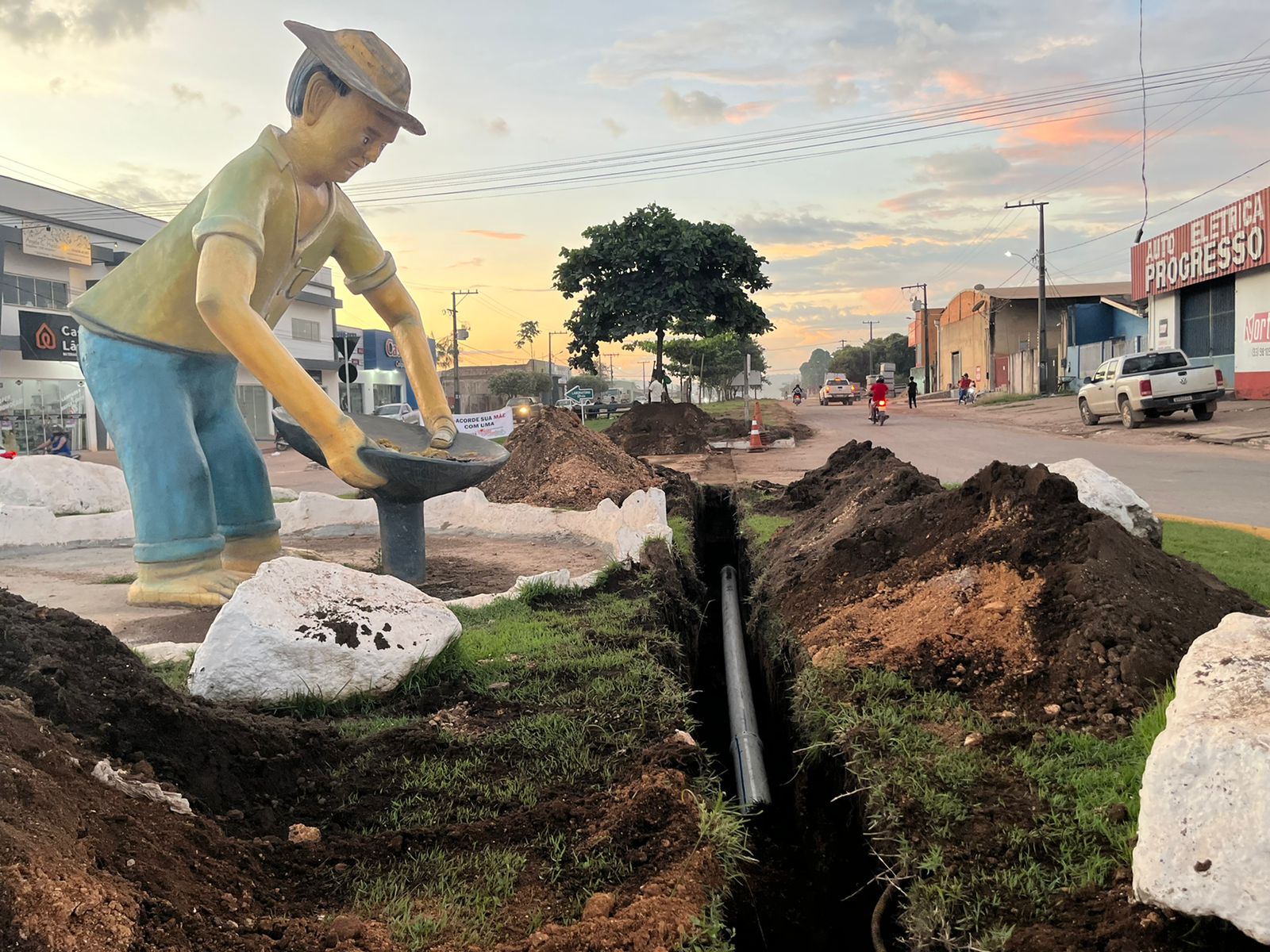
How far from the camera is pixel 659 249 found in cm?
2194

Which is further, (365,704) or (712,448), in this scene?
(712,448)

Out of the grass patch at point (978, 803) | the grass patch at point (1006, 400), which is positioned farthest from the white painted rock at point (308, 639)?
the grass patch at point (1006, 400)

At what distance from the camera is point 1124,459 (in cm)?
1489

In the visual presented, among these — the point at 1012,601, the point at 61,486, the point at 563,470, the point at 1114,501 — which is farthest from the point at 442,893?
the point at 563,470

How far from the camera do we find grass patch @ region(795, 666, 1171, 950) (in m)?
2.58

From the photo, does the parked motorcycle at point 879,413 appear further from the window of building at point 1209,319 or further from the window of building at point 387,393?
the window of building at point 387,393

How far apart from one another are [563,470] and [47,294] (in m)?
22.1

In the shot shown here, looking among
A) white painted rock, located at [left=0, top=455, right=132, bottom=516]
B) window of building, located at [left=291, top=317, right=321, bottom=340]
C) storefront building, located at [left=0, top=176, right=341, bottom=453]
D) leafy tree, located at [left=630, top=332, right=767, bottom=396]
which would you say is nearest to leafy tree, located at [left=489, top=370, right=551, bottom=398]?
leafy tree, located at [left=630, top=332, right=767, bottom=396]

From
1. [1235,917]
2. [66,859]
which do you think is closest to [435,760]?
[66,859]

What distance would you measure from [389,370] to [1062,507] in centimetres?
4364

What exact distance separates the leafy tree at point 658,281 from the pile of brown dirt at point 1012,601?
16.6m

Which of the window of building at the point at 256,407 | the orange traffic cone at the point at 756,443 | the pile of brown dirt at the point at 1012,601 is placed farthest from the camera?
the window of building at the point at 256,407

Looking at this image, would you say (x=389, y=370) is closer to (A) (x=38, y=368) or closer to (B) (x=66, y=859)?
(A) (x=38, y=368)

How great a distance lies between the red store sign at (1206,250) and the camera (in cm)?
2150
